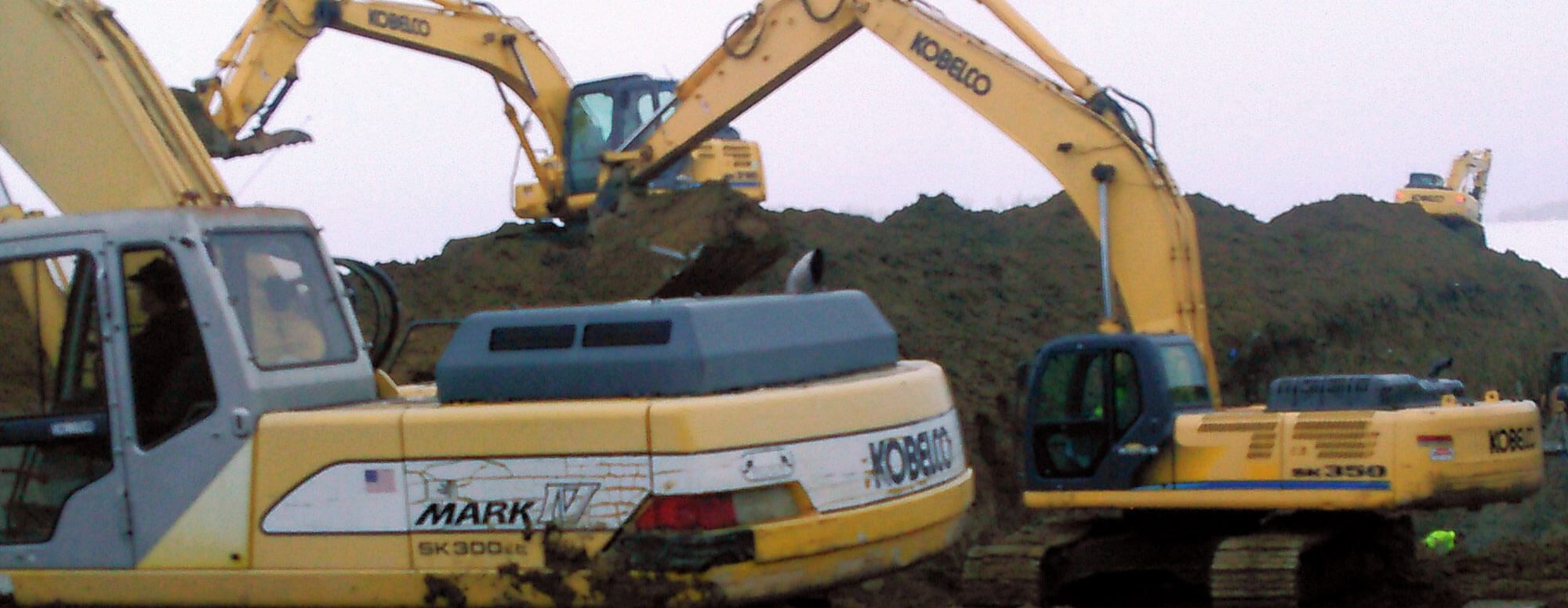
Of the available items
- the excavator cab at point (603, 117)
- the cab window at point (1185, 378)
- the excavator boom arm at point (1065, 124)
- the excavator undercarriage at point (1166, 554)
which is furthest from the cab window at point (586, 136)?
the cab window at point (1185, 378)

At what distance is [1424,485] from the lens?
9797 millimetres

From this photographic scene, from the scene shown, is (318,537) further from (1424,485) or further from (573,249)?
(573,249)

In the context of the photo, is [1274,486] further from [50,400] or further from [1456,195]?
[1456,195]

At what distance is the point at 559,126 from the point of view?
2161 centimetres

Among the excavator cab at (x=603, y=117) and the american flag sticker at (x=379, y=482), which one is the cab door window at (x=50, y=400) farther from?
the excavator cab at (x=603, y=117)

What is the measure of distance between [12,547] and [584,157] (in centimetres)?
1625

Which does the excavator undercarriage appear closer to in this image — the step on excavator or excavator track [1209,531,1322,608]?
excavator track [1209,531,1322,608]

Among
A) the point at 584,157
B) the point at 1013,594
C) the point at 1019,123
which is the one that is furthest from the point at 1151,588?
the point at 584,157

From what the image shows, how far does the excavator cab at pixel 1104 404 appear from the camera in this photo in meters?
10.8

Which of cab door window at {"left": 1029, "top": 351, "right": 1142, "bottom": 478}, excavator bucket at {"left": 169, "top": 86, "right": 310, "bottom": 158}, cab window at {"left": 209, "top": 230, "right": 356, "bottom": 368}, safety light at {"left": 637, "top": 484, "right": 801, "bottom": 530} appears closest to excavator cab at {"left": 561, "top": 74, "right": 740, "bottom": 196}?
excavator bucket at {"left": 169, "top": 86, "right": 310, "bottom": 158}

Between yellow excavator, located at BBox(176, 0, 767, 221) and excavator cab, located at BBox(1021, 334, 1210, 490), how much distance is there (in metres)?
7.49

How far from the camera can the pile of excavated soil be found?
1506 cm

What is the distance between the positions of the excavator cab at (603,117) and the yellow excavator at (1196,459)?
8.36 meters

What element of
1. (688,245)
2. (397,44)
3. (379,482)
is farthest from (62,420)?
(397,44)
